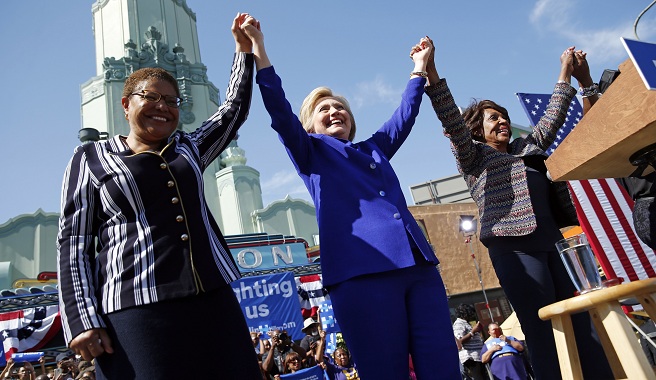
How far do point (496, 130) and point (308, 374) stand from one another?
543 cm

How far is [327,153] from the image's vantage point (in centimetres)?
219

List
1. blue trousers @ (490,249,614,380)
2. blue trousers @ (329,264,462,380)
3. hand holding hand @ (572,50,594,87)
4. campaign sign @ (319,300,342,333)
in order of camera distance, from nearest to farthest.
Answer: blue trousers @ (329,264,462,380), blue trousers @ (490,249,614,380), hand holding hand @ (572,50,594,87), campaign sign @ (319,300,342,333)

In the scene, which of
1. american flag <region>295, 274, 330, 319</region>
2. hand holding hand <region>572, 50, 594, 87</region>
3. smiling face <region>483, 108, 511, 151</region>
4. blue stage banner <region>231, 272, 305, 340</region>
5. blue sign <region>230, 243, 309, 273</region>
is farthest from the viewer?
blue sign <region>230, 243, 309, 273</region>

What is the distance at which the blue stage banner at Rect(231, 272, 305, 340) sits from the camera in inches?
472

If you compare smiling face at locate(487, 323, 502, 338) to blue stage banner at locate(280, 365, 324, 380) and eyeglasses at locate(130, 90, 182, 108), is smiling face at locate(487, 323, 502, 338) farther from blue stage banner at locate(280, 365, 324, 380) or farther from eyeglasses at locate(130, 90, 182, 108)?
eyeglasses at locate(130, 90, 182, 108)

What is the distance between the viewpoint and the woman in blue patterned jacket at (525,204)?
84.7 inches

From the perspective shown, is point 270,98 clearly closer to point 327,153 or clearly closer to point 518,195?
point 327,153

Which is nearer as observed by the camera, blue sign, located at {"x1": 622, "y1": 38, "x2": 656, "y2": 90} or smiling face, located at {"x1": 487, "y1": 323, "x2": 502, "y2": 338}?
blue sign, located at {"x1": 622, "y1": 38, "x2": 656, "y2": 90}

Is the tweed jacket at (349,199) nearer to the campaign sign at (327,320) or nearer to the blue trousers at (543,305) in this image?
the blue trousers at (543,305)

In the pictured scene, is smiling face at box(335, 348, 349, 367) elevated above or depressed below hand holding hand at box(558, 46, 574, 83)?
below

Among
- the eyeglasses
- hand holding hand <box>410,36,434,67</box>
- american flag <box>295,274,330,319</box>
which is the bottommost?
the eyeglasses

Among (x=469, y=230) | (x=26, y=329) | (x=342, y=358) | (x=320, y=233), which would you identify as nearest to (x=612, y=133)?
(x=320, y=233)

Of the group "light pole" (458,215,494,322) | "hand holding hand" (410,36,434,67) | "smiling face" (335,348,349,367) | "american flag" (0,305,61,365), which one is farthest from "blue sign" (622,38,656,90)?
"light pole" (458,215,494,322)

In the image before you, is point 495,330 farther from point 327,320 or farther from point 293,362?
point 327,320
